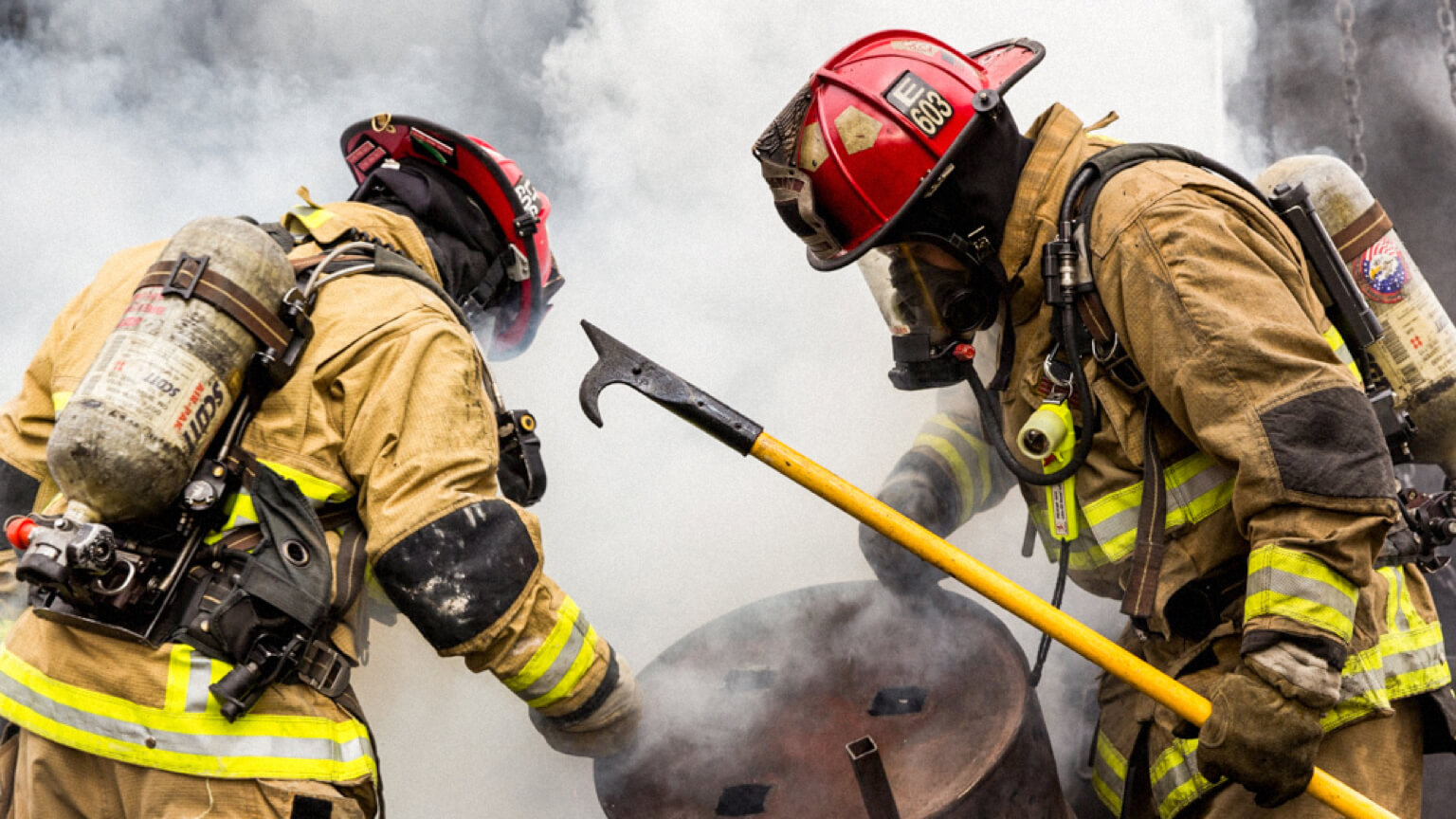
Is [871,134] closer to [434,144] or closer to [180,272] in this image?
[434,144]

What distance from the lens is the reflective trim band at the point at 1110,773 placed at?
309 cm

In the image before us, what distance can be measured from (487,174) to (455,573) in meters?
1.54

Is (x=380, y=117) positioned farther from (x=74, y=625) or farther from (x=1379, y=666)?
(x=1379, y=666)

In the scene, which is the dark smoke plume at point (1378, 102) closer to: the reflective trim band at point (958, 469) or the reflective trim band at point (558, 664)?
the reflective trim band at point (958, 469)

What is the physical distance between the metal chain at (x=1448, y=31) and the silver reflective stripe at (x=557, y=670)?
484 cm

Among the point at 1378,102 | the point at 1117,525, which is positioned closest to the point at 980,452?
the point at 1117,525

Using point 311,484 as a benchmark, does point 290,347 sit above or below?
above

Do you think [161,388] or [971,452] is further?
[971,452]

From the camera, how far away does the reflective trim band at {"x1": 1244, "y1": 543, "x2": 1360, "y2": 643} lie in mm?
2344

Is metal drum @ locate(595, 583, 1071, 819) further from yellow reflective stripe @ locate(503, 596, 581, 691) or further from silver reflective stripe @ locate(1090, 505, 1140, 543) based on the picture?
yellow reflective stripe @ locate(503, 596, 581, 691)

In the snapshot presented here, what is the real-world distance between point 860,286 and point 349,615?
305cm

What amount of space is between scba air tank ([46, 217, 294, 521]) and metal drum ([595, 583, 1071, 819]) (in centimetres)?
156

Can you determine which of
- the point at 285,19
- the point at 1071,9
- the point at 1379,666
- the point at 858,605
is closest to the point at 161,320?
the point at 858,605

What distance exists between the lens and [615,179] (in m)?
5.27
